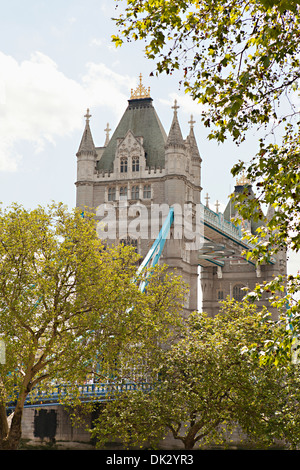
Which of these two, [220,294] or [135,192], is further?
[220,294]

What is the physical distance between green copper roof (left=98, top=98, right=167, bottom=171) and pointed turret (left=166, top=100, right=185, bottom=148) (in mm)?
1649

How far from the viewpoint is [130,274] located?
26.9 meters

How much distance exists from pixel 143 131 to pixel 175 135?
4.42m

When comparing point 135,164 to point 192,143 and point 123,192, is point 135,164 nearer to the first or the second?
point 123,192

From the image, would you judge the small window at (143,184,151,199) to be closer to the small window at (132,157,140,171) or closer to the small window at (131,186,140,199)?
the small window at (131,186,140,199)

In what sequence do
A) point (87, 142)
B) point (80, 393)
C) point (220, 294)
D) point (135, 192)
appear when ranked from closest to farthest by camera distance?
point (80, 393), point (135, 192), point (87, 142), point (220, 294)

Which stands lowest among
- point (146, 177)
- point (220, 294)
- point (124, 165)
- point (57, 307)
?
point (57, 307)

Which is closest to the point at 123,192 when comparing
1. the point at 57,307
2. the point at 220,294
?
the point at 220,294

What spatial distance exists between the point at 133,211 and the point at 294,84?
48.3 metres

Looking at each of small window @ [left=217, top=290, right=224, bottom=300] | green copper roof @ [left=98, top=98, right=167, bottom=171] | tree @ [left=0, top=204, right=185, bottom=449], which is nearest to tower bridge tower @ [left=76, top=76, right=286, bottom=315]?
green copper roof @ [left=98, top=98, right=167, bottom=171]

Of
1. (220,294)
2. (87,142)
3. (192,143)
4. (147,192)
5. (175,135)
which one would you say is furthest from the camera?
(220,294)

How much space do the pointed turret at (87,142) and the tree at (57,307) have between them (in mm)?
36010

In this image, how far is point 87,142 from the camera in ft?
205

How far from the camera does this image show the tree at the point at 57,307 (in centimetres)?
2402
